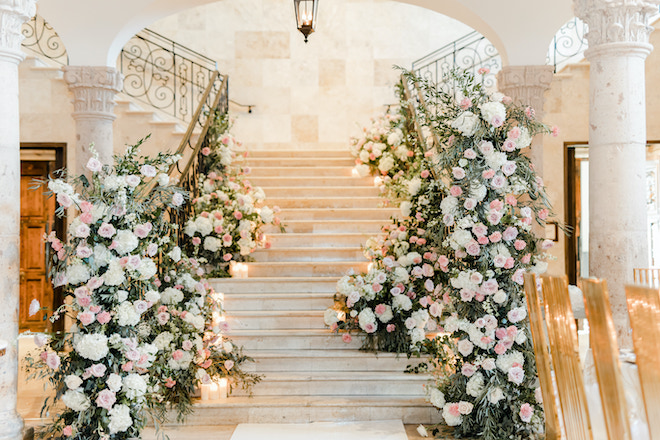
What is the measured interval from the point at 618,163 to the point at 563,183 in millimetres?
4675

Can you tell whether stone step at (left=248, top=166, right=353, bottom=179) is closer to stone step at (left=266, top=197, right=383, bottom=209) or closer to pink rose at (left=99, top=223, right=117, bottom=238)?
stone step at (left=266, top=197, right=383, bottom=209)

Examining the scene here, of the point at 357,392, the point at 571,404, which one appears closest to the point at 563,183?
the point at 357,392

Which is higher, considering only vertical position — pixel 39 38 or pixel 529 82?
pixel 39 38

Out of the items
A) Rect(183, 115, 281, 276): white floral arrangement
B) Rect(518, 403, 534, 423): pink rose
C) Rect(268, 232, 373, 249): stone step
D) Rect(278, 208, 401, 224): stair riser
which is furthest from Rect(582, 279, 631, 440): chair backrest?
Rect(278, 208, 401, 224): stair riser

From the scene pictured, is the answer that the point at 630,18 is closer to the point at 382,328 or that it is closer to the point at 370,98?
the point at 382,328

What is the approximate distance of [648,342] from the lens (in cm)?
160

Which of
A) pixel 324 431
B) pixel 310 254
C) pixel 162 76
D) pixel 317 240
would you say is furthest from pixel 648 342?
pixel 162 76

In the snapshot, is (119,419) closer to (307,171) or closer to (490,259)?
(490,259)

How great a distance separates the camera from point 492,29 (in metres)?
6.38

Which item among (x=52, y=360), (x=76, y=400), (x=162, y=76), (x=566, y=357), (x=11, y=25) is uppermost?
(x=162, y=76)

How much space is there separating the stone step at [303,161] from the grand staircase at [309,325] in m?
0.67

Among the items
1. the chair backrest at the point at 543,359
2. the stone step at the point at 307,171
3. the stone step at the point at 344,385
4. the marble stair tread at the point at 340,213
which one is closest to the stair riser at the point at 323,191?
the marble stair tread at the point at 340,213

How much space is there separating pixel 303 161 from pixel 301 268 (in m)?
2.97

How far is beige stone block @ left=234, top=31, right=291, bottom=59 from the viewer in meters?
11.6
